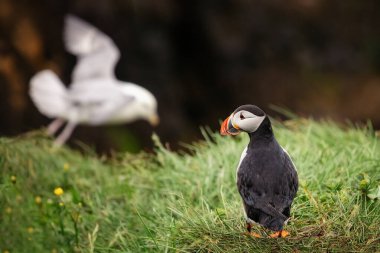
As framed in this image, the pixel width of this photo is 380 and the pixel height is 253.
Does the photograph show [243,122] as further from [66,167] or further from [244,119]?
[66,167]

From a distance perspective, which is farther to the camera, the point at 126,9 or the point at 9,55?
the point at 126,9

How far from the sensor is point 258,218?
2.80 metres

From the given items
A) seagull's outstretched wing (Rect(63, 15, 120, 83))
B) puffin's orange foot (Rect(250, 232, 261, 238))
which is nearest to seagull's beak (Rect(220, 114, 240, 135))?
puffin's orange foot (Rect(250, 232, 261, 238))

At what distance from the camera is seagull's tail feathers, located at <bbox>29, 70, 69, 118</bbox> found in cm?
623

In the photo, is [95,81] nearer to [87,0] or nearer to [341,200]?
[87,0]

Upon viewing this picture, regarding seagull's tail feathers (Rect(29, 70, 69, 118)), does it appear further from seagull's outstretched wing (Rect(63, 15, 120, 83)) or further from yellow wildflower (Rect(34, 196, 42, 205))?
yellow wildflower (Rect(34, 196, 42, 205))

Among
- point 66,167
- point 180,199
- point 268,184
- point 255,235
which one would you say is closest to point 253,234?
point 255,235

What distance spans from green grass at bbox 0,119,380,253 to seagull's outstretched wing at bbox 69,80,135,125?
884mm

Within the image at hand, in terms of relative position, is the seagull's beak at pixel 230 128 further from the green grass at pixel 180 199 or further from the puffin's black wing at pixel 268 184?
the green grass at pixel 180 199

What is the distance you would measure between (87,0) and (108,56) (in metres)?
2.63

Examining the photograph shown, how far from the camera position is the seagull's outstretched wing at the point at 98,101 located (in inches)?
236

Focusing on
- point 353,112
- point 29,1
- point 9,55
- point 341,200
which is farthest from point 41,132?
point 353,112

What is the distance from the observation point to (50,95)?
246 inches

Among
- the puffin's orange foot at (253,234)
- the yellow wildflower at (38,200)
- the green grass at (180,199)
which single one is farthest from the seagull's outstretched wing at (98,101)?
the puffin's orange foot at (253,234)
